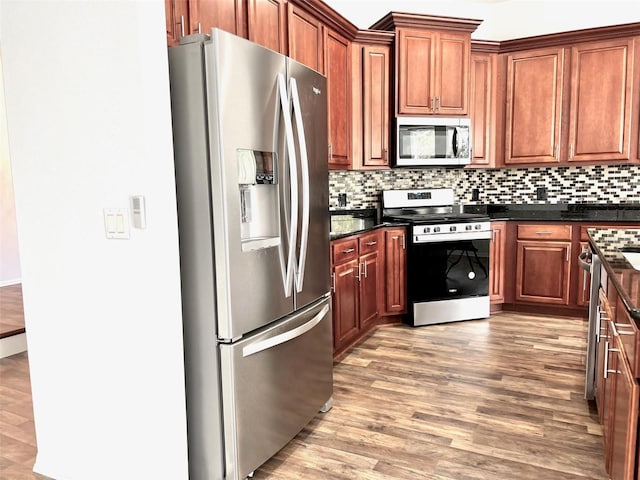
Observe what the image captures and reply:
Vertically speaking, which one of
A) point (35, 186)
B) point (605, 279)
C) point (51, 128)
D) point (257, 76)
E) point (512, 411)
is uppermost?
point (257, 76)

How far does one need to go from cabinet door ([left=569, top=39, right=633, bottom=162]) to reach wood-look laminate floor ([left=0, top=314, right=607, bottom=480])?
1750 millimetres

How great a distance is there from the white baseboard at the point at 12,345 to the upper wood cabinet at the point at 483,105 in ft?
13.5

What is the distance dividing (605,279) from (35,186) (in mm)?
2533

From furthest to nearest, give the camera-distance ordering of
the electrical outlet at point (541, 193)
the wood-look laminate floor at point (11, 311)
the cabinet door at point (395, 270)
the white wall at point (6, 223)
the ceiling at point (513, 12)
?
the white wall at point (6, 223) → the electrical outlet at point (541, 193) → the ceiling at point (513, 12) → the cabinet door at point (395, 270) → the wood-look laminate floor at point (11, 311)

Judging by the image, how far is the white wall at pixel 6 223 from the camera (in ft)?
16.9

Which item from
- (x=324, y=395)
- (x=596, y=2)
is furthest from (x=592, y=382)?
(x=596, y=2)

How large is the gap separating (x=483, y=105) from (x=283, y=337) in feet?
11.2

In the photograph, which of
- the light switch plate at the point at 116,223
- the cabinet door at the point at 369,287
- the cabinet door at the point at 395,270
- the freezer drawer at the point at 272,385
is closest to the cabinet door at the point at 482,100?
the cabinet door at the point at 395,270

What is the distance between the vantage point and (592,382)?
275cm

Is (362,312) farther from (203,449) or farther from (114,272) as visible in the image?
(114,272)

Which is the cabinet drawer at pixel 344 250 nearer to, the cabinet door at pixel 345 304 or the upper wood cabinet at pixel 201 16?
the cabinet door at pixel 345 304

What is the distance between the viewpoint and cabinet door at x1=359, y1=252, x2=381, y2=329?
150 inches

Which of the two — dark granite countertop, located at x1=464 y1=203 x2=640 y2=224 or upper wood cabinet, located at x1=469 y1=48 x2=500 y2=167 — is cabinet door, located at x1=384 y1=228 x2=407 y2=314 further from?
upper wood cabinet, located at x1=469 y1=48 x2=500 y2=167

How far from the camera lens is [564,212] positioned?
4734 mm
